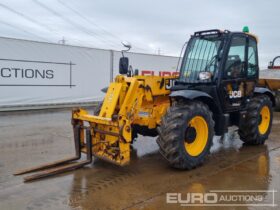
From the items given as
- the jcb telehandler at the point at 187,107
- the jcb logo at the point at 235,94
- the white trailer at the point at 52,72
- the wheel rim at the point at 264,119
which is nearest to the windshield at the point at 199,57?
the jcb telehandler at the point at 187,107

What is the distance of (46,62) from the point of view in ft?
41.9

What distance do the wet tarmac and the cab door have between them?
1048mm

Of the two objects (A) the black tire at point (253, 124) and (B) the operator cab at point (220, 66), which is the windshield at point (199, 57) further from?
(A) the black tire at point (253, 124)

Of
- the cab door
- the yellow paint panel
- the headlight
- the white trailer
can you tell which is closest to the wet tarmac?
the yellow paint panel

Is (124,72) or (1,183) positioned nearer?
(1,183)

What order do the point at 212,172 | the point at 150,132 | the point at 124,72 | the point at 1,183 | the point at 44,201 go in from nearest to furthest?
the point at 44,201 < the point at 1,183 < the point at 212,172 < the point at 124,72 < the point at 150,132

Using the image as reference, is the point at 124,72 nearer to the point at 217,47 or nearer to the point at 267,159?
the point at 217,47

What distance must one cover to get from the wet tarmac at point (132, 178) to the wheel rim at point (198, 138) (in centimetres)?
33

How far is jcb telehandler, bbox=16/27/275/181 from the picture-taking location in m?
5.03

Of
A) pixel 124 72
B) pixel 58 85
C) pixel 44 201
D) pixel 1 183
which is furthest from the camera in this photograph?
pixel 58 85

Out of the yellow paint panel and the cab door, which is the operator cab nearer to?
the cab door

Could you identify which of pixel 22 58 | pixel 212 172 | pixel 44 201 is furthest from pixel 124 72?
pixel 22 58

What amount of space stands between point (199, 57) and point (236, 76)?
0.82 meters

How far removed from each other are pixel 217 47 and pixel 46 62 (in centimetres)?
839
